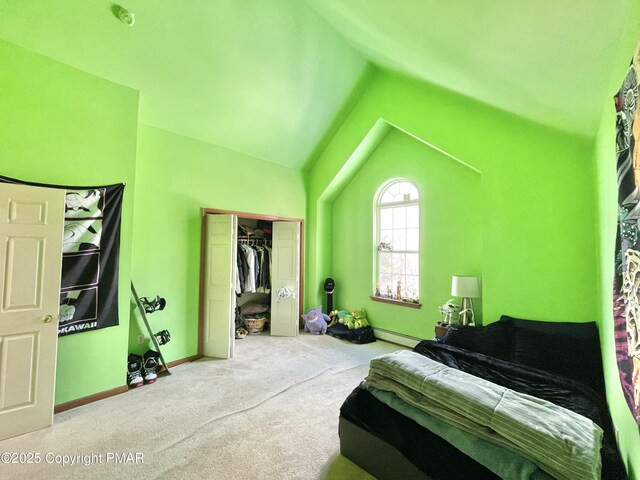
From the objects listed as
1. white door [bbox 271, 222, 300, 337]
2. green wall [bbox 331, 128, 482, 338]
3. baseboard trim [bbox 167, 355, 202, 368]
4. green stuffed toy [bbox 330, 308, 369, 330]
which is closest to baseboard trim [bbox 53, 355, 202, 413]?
baseboard trim [bbox 167, 355, 202, 368]

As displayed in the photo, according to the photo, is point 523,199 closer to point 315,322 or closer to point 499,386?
point 499,386

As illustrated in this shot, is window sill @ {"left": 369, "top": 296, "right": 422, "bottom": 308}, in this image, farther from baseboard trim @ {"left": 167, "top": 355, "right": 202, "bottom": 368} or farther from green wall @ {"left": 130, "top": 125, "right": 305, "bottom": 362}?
baseboard trim @ {"left": 167, "top": 355, "right": 202, "bottom": 368}

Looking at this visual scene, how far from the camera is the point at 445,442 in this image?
59.0 inches

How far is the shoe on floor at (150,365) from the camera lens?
9.82ft

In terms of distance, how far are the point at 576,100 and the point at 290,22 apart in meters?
2.89

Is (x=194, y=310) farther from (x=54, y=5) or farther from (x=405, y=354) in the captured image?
(x=54, y=5)

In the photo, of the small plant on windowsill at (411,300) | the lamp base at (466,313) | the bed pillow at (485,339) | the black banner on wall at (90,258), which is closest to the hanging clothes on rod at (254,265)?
the black banner on wall at (90,258)

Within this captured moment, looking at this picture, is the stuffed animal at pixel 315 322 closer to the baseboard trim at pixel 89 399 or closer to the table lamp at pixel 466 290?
the table lamp at pixel 466 290

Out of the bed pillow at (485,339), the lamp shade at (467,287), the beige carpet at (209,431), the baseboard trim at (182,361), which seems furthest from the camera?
the baseboard trim at (182,361)

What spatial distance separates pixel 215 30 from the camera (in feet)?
9.41

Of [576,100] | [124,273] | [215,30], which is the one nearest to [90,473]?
[124,273]

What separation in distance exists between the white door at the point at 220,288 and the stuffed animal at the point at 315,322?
58.9 inches

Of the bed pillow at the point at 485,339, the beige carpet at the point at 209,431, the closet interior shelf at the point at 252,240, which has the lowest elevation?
the beige carpet at the point at 209,431

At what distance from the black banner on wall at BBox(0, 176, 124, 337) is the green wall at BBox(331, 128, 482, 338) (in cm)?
358
